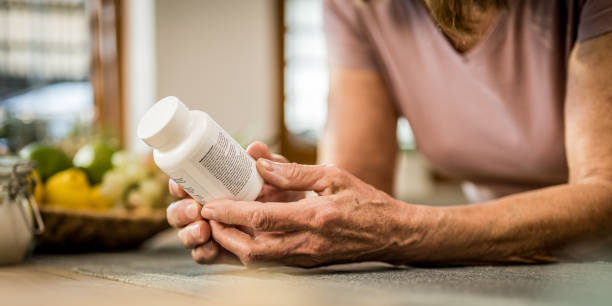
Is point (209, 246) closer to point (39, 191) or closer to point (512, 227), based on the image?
point (512, 227)

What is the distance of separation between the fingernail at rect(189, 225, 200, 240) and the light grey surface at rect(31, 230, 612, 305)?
0.12 ft

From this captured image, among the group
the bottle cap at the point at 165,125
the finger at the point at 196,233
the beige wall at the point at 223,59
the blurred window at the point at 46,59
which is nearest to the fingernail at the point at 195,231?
the finger at the point at 196,233

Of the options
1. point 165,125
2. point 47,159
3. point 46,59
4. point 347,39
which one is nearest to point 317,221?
point 165,125

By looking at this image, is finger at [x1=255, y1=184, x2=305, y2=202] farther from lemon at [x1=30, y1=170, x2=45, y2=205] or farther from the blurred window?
the blurred window

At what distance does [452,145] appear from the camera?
905 millimetres

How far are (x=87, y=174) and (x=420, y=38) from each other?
540 mm

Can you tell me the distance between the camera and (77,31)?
365 cm

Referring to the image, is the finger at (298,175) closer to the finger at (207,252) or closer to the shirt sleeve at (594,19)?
the finger at (207,252)

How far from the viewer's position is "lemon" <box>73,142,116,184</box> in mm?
986

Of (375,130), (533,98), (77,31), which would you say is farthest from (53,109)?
(533,98)

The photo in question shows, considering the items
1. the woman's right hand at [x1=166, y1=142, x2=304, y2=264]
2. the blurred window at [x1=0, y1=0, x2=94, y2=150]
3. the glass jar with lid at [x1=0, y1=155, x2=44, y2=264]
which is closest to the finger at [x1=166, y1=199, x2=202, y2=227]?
the woman's right hand at [x1=166, y1=142, x2=304, y2=264]

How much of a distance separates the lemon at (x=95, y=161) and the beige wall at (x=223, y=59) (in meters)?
2.40

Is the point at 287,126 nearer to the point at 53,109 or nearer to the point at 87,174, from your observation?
the point at 53,109

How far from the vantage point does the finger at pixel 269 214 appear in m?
0.53
